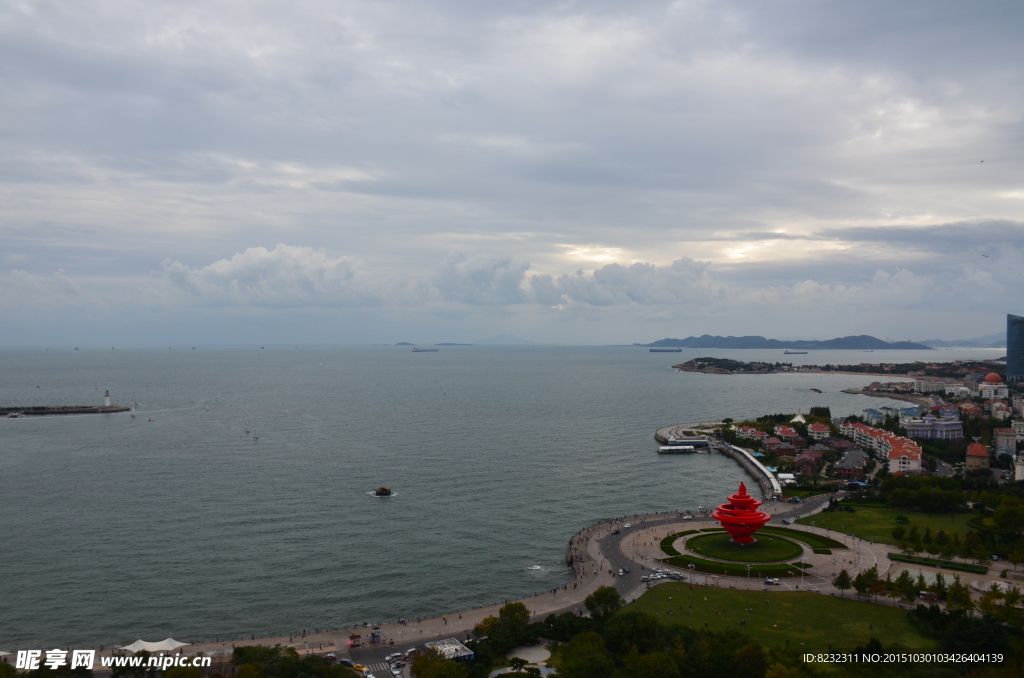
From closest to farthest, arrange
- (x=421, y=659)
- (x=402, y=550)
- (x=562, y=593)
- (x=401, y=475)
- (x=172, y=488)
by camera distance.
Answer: (x=421, y=659), (x=562, y=593), (x=402, y=550), (x=172, y=488), (x=401, y=475)

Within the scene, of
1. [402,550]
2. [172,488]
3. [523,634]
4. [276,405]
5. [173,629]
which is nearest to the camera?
[523,634]

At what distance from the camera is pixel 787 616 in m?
35.3

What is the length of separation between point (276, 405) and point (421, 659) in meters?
105

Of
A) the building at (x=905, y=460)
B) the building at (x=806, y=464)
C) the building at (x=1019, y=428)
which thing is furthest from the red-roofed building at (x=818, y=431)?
the building at (x=1019, y=428)

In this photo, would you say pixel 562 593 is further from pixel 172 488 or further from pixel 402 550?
pixel 172 488

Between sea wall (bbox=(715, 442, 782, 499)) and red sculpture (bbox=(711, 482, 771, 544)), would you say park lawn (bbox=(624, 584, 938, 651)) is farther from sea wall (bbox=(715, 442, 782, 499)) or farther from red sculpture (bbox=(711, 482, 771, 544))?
sea wall (bbox=(715, 442, 782, 499))

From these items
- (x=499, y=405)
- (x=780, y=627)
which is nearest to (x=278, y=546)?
(x=780, y=627)

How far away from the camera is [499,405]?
419 feet

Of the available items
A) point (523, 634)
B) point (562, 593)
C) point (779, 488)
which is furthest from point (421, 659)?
point (779, 488)

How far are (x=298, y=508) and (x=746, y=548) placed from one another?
34771 mm

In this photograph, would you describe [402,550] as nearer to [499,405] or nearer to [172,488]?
[172,488]

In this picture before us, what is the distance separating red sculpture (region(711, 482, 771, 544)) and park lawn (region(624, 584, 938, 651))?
7626 mm

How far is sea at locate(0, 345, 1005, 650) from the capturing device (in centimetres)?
3853

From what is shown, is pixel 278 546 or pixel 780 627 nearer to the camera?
pixel 780 627
